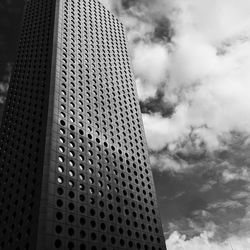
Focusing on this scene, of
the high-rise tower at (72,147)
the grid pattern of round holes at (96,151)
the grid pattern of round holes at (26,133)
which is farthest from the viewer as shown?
the grid pattern of round holes at (96,151)

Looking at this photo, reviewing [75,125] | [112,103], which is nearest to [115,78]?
[112,103]

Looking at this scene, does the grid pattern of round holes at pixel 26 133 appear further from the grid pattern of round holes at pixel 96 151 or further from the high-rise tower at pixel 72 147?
the grid pattern of round holes at pixel 96 151

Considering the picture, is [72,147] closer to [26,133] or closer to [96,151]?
[96,151]

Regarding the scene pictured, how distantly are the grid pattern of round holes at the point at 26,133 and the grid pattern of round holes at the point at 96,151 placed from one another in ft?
8.62

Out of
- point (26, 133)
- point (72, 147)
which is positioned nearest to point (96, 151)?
point (72, 147)

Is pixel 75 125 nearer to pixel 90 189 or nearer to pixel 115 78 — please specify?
pixel 90 189

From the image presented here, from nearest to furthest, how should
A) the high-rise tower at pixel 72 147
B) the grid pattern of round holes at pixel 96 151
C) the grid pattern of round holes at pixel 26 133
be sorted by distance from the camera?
the high-rise tower at pixel 72 147 < the grid pattern of round holes at pixel 26 133 < the grid pattern of round holes at pixel 96 151

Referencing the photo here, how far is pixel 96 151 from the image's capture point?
140 feet

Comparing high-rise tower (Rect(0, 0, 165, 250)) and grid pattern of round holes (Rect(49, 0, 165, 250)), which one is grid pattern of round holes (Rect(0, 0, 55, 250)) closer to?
high-rise tower (Rect(0, 0, 165, 250))

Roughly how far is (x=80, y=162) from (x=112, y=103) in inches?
700

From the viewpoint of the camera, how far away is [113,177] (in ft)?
140

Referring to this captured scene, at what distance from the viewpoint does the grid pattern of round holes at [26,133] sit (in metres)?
34.0

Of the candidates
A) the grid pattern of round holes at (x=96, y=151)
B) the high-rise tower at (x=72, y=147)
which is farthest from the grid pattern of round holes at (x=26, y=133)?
the grid pattern of round holes at (x=96, y=151)

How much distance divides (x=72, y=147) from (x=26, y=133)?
8760mm
